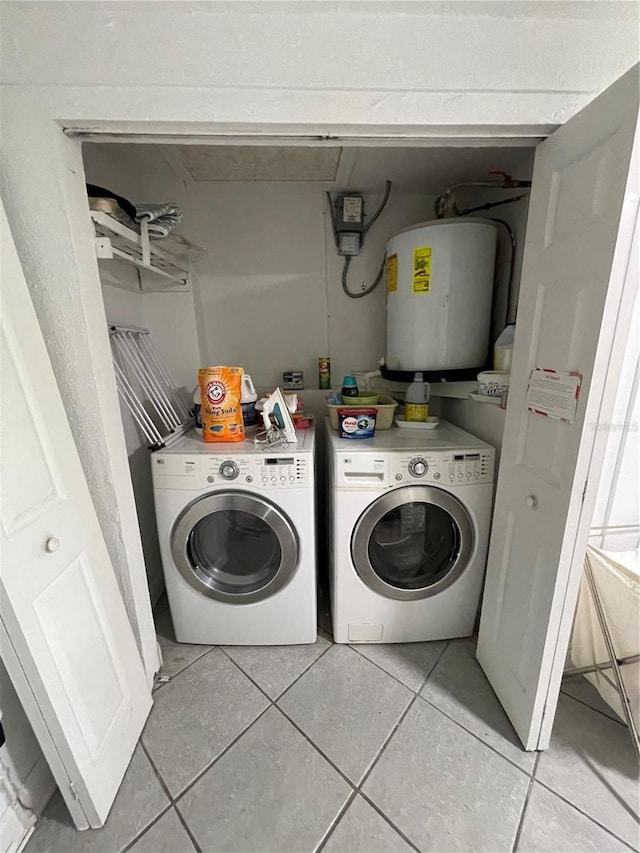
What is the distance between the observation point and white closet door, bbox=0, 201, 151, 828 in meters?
0.75

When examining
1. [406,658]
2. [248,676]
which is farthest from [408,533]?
[248,676]

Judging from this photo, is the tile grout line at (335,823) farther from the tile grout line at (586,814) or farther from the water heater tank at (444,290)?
the water heater tank at (444,290)

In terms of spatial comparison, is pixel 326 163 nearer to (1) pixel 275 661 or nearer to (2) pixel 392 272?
(2) pixel 392 272

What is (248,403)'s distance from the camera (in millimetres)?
1547

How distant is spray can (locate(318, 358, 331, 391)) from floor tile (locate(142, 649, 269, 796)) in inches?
58.1

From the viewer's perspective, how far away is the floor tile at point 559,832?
89cm

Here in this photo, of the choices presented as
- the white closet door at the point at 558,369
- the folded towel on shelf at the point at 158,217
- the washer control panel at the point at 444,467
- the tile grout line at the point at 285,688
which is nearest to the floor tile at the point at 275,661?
the tile grout line at the point at 285,688

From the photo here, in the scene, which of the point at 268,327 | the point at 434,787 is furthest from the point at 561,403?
the point at 268,327

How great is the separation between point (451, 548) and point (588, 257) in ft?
3.68

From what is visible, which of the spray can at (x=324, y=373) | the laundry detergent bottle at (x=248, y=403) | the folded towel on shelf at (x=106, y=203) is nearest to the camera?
the folded towel on shelf at (x=106, y=203)

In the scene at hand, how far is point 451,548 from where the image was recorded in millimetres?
1420

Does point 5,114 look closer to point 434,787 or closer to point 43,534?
point 43,534

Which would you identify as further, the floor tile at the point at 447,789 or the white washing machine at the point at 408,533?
the white washing machine at the point at 408,533

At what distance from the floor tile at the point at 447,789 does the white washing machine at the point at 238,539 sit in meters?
0.52
